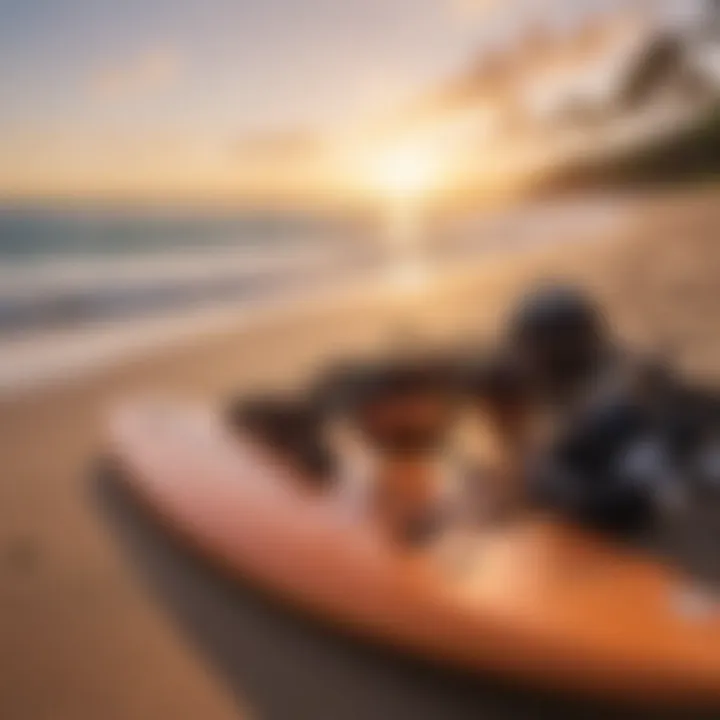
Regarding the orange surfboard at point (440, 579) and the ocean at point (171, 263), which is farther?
the ocean at point (171, 263)

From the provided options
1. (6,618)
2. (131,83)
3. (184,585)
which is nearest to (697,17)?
(131,83)

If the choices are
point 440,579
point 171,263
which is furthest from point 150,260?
point 440,579

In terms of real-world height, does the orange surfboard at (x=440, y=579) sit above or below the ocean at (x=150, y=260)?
below

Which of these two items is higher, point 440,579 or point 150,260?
point 150,260

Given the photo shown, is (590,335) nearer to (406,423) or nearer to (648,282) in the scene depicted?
(648,282)

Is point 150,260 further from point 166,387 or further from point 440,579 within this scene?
point 440,579
